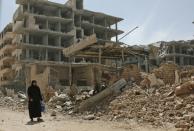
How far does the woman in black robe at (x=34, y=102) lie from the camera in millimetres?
12578

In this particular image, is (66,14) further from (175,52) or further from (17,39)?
(175,52)

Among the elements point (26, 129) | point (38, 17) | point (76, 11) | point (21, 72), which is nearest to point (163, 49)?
point (76, 11)

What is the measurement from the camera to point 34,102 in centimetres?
1268

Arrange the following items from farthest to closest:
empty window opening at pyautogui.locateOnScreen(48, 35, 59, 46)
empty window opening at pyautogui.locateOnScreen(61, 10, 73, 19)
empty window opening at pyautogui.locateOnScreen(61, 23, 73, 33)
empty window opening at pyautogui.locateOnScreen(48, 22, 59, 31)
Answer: empty window opening at pyautogui.locateOnScreen(61, 10, 73, 19)
empty window opening at pyautogui.locateOnScreen(61, 23, 73, 33)
empty window opening at pyautogui.locateOnScreen(48, 22, 59, 31)
empty window opening at pyautogui.locateOnScreen(48, 35, 59, 46)

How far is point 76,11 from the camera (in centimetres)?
6400

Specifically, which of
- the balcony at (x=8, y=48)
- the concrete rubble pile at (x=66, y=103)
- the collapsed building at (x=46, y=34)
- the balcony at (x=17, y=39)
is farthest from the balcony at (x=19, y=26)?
the concrete rubble pile at (x=66, y=103)

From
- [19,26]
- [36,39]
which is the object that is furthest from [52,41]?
[19,26]

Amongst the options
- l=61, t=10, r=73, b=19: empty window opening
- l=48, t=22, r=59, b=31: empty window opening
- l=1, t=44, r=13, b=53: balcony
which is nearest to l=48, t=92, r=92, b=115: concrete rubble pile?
l=48, t=22, r=59, b=31: empty window opening

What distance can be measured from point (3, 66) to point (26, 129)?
184 feet

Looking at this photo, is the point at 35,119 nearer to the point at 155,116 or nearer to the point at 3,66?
the point at 155,116

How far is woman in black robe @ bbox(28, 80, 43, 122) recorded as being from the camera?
495 inches

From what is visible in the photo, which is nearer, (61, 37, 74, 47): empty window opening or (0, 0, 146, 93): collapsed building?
(0, 0, 146, 93): collapsed building

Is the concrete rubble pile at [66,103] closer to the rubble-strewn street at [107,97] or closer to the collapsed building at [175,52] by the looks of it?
the rubble-strewn street at [107,97]

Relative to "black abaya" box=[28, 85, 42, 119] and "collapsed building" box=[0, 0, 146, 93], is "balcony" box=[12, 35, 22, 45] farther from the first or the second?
"black abaya" box=[28, 85, 42, 119]
